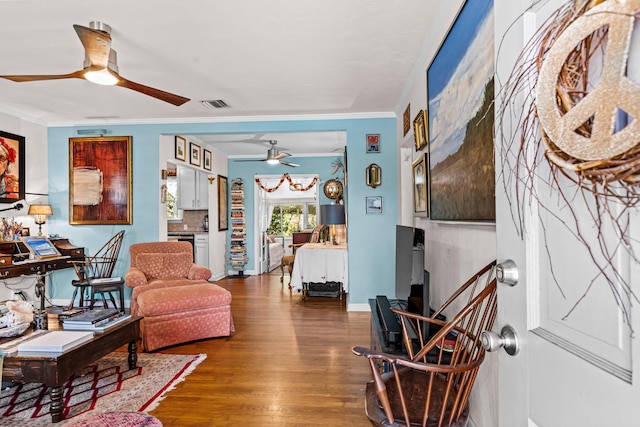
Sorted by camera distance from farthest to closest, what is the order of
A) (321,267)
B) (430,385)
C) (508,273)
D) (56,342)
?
(321,267) → (56,342) → (430,385) → (508,273)

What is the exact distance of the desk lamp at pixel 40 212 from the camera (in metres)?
4.54

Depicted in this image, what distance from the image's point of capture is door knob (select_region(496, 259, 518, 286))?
82 centimetres

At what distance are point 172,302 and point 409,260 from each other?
7.37 ft

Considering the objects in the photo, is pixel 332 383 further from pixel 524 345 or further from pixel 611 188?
pixel 611 188

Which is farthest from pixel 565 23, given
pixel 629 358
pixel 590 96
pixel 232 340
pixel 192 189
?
pixel 192 189

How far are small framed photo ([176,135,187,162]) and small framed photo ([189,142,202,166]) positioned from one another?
196 mm

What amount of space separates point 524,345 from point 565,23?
2.08ft

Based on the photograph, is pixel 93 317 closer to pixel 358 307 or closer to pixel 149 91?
pixel 149 91

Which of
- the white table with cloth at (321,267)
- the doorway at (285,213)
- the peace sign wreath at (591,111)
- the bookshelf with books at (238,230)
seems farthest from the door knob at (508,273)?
the doorway at (285,213)

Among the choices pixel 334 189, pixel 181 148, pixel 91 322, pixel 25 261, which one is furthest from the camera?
pixel 334 189

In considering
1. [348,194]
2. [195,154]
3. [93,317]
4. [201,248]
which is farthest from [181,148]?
[93,317]

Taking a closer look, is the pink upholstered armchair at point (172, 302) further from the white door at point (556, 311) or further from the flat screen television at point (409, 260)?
the white door at point (556, 311)

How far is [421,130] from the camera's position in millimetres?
3027

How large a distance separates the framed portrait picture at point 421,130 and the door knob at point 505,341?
2126 millimetres
